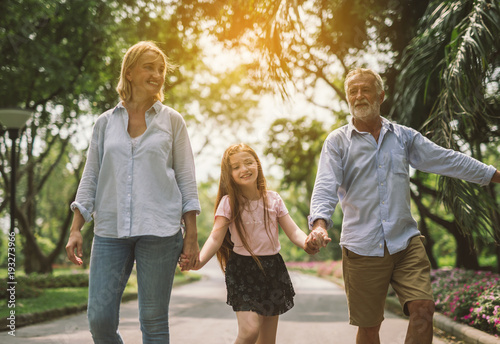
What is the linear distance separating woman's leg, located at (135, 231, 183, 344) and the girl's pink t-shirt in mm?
915

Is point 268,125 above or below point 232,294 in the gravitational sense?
above

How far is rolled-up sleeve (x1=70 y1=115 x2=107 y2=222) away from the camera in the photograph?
9.57 feet

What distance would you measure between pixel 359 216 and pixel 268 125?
14.5m

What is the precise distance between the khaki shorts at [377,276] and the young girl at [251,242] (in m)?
0.42

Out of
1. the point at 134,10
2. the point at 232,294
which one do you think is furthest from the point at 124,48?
the point at 232,294

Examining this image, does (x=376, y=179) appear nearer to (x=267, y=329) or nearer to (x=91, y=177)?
(x=267, y=329)

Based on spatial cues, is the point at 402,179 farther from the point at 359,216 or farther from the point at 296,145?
the point at 296,145

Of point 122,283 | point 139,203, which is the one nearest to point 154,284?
point 122,283

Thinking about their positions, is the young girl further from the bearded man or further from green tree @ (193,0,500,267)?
green tree @ (193,0,500,267)

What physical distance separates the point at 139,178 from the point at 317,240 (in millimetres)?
1039

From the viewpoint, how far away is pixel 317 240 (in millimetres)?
3104

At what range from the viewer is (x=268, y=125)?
Result: 1784 centimetres

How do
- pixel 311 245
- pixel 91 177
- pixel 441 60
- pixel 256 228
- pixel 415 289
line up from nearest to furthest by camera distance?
pixel 91 177
pixel 311 245
pixel 415 289
pixel 256 228
pixel 441 60

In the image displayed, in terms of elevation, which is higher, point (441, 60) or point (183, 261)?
point (441, 60)
